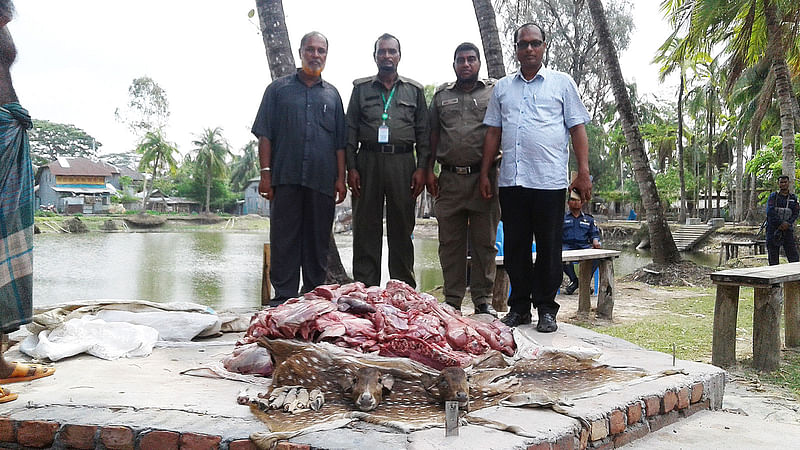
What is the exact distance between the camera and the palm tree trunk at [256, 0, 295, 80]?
7.02m

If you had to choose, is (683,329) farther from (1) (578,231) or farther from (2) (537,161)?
(2) (537,161)

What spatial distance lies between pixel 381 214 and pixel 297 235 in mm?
654

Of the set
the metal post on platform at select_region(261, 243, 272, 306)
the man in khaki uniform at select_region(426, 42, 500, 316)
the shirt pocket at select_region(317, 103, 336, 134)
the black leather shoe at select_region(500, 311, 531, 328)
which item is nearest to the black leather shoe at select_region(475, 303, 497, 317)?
the man in khaki uniform at select_region(426, 42, 500, 316)

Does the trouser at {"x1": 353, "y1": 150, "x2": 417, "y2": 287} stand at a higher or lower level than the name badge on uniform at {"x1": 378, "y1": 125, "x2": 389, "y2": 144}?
lower

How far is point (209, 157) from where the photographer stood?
56469mm

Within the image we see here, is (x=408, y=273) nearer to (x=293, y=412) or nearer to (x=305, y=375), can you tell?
(x=305, y=375)

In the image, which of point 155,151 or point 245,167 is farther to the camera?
point 245,167

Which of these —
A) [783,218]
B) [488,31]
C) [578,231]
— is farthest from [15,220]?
[783,218]

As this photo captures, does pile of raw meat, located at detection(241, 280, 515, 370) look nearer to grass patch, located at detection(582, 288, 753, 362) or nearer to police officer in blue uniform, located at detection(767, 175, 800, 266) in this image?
grass patch, located at detection(582, 288, 753, 362)

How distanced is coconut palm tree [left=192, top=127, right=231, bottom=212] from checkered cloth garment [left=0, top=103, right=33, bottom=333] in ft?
182

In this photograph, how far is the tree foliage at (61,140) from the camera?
64188mm

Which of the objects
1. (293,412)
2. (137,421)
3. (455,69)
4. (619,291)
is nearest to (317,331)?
(293,412)

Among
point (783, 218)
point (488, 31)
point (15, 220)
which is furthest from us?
point (783, 218)

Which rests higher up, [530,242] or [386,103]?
[386,103]
